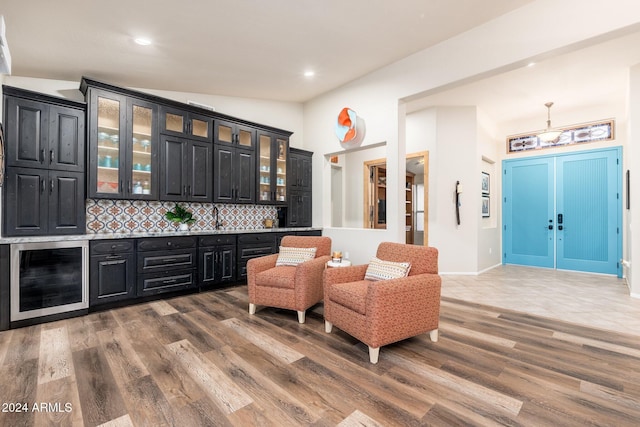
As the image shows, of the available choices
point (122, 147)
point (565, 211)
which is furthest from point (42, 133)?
point (565, 211)

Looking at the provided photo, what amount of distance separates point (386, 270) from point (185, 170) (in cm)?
309

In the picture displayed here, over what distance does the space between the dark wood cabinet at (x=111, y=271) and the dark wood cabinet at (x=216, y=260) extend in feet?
2.68

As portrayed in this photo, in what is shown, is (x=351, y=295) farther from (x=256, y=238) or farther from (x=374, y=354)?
(x=256, y=238)

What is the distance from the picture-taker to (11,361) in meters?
2.15

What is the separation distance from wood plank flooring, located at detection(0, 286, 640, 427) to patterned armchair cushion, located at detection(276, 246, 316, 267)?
2.23 feet

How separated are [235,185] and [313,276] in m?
2.23

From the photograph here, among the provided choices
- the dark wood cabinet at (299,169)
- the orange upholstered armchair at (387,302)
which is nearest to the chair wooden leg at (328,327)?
the orange upholstered armchair at (387,302)

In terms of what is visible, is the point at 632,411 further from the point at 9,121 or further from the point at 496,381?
the point at 9,121

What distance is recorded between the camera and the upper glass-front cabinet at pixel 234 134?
4387 millimetres

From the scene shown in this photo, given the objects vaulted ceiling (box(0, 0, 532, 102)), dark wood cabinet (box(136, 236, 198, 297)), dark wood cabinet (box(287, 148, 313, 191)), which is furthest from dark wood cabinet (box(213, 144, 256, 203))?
vaulted ceiling (box(0, 0, 532, 102))

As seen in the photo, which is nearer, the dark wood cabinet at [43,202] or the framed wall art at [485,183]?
the dark wood cabinet at [43,202]

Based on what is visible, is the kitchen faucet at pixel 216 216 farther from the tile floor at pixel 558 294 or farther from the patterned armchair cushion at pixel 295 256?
the tile floor at pixel 558 294

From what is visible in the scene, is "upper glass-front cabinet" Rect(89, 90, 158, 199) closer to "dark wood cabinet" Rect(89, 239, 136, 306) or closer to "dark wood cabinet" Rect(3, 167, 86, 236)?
"dark wood cabinet" Rect(3, 167, 86, 236)

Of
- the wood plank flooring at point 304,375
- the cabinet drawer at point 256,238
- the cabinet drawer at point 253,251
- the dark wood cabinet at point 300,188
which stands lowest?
the wood plank flooring at point 304,375
